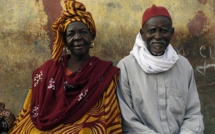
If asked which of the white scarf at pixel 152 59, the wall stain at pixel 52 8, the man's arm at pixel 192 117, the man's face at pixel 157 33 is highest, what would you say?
the wall stain at pixel 52 8

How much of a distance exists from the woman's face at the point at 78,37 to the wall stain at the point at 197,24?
5.44 ft

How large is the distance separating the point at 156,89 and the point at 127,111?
1.31 ft

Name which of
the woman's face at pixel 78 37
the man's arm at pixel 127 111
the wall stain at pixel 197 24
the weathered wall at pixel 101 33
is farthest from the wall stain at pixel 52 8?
the wall stain at pixel 197 24

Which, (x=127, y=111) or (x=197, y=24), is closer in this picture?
(x=127, y=111)

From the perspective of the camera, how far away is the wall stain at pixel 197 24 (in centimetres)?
368

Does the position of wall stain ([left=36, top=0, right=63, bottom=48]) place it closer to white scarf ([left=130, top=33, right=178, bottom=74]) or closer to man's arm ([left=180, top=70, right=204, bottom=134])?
white scarf ([left=130, top=33, right=178, bottom=74])

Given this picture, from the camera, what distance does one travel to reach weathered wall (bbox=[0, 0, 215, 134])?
3.60 metres

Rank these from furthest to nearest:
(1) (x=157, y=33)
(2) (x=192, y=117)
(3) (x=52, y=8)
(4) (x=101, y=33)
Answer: (4) (x=101, y=33)
(3) (x=52, y=8)
(2) (x=192, y=117)
(1) (x=157, y=33)

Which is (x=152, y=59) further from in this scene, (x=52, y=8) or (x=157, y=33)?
(x=52, y=8)

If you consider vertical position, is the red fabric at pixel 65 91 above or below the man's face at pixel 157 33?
below

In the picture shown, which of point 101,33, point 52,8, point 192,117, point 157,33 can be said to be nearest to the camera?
point 157,33

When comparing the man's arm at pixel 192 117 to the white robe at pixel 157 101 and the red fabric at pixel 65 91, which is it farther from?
the red fabric at pixel 65 91

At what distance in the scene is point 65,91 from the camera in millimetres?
2734

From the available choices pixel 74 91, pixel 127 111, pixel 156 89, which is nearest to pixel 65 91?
pixel 74 91
